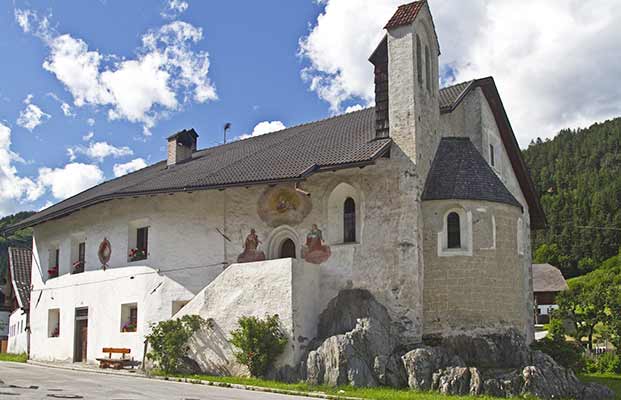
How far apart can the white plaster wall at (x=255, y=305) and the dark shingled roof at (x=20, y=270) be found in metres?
21.0

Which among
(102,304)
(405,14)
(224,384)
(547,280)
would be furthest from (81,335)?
(547,280)

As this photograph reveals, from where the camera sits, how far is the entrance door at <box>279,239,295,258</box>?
23953 millimetres

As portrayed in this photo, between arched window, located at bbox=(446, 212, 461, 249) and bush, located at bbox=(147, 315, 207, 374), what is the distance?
26.0 feet

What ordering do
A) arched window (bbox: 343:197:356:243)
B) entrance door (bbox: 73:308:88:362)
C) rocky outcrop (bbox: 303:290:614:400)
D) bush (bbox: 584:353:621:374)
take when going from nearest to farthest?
1. rocky outcrop (bbox: 303:290:614:400)
2. arched window (bbox: 343:197:356:243)
3. entrance door (bbox: 73:308:88:362)
4. bush (bbox: 584:353:621:374)

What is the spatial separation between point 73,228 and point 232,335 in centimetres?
1188

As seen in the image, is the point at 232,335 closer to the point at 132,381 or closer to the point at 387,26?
the point at 132,381

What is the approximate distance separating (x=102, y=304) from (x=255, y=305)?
8.41m

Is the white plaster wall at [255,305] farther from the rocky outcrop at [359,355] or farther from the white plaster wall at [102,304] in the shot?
the white plaster wall at [102,304]

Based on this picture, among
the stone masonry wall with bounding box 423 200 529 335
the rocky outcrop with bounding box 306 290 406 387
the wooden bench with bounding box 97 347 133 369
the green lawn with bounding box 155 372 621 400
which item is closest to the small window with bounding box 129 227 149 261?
the wooden bench with bounding box 97 347 133 369

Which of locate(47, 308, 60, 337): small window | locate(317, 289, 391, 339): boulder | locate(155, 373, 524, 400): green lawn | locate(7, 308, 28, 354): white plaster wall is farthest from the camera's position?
locate(7, 308, 28, 354): white plaster wall

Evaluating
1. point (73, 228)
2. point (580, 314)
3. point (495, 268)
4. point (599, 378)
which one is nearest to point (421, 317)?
point (495, 268)

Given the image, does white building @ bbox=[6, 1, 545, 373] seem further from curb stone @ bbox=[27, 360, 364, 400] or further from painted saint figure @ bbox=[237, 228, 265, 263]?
curb stone @ bbox=[27, 360, 364, 400]

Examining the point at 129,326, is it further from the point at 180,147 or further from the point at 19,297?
the point at 19,297

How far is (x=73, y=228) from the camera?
2931cm
